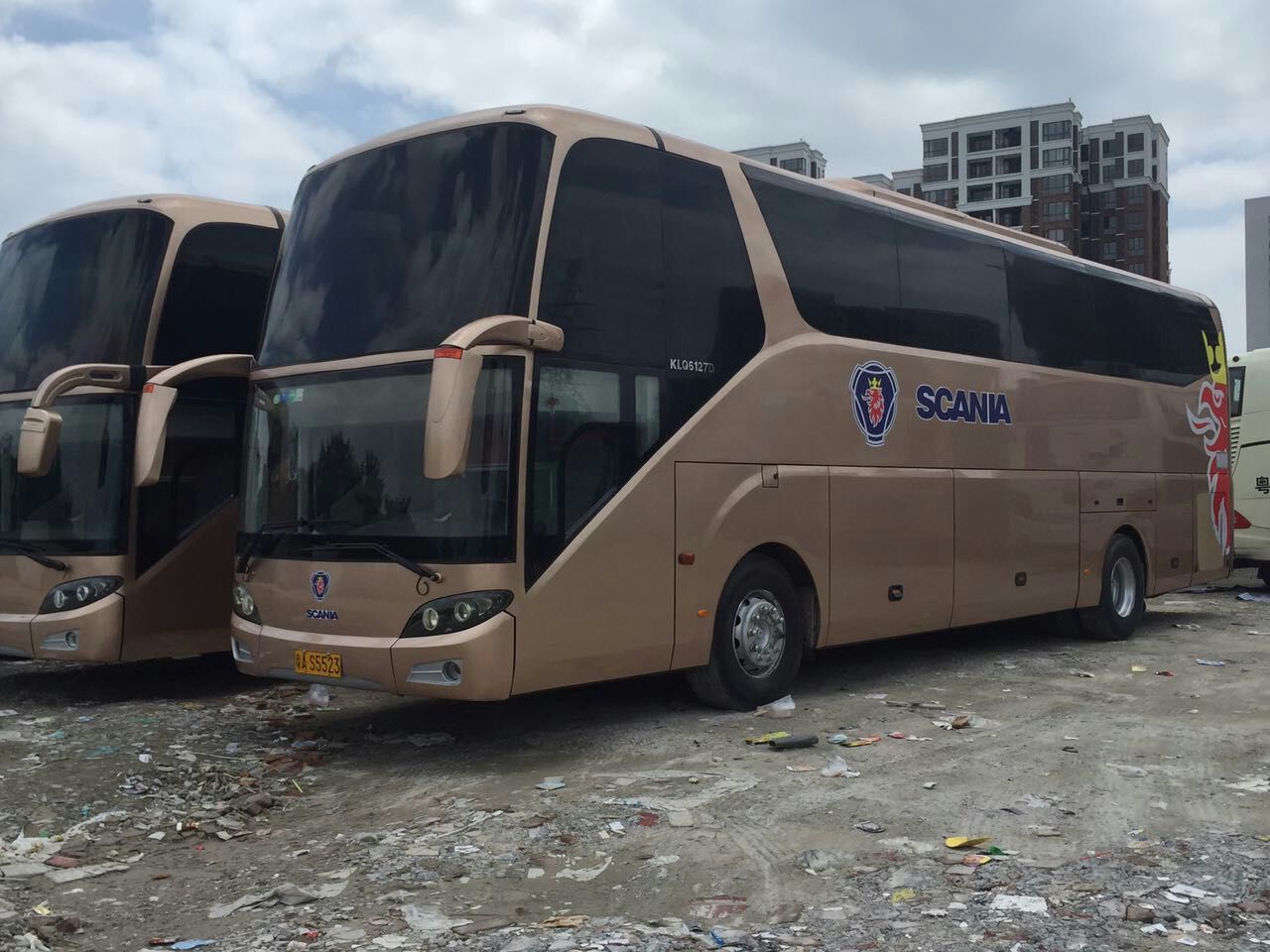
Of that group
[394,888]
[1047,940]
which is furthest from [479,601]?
[1047,940]

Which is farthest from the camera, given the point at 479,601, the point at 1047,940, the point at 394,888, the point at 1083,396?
the point at 1083,396

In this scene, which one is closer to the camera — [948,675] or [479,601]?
[479,601]

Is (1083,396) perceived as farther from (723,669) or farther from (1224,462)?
(723,669)

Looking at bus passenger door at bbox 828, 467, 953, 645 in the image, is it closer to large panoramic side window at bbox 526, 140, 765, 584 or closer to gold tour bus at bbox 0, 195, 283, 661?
large panoramic side window at bbox 526, 140, 765, 584

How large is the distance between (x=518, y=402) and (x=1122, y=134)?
329ft

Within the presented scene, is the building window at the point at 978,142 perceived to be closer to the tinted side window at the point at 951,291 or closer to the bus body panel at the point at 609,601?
the tinted side window at the point at 951,291

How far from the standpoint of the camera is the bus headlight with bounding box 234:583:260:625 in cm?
796

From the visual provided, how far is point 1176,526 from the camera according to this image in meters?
13.9

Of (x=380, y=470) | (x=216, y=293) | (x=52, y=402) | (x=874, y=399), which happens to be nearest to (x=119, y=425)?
(x=52, y=402)

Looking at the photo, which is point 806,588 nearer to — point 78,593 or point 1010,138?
point 78,593

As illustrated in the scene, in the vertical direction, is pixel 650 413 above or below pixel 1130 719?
above

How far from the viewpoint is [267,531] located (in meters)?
7.86

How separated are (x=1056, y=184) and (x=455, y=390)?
94302 millimetres

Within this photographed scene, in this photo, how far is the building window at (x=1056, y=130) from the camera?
9225 cm
